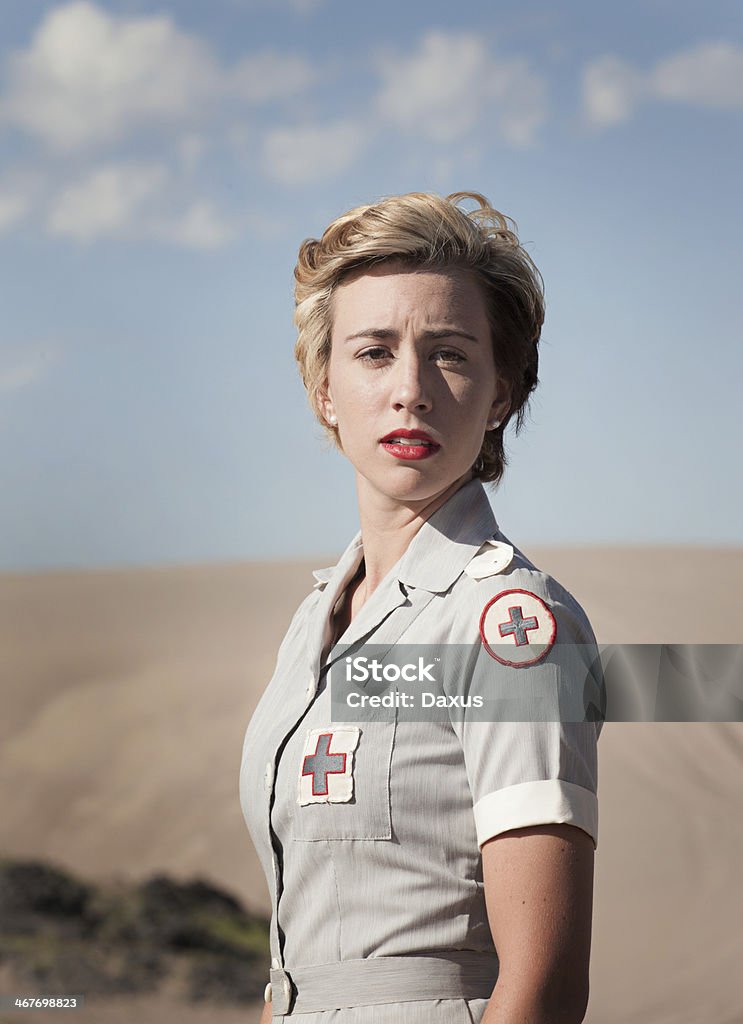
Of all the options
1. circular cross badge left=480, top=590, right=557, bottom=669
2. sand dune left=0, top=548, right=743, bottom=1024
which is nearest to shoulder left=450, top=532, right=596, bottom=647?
circular cross badge left=480, top=590, right=557, bottom=669

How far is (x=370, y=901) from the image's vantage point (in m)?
1.63

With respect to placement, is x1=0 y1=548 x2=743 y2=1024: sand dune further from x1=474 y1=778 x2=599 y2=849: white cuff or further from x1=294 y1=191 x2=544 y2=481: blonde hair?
x1=474 y1=778 x2=599 y2=849: white cuff

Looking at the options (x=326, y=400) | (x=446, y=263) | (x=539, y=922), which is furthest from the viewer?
(x=326, y=400)

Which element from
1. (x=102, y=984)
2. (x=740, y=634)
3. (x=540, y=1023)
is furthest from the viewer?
(x=740, y=634)

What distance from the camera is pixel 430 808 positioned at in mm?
1585

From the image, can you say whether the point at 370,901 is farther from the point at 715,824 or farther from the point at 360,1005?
the point at 715,824

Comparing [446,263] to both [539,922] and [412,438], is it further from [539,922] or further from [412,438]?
[539,922]

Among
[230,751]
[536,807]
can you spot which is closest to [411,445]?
[536,807]

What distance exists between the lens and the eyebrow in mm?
1810

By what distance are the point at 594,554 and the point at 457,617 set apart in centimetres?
2943

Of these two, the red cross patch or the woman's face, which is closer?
the red cross patch

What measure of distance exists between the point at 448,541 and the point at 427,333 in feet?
1.06

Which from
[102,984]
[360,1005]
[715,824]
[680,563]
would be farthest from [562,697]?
[680,563]

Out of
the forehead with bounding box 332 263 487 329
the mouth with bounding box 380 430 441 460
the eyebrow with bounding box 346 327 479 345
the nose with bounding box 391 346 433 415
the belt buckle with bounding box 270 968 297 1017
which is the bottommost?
the belt buckle with bounding box 270 968 297 1017
